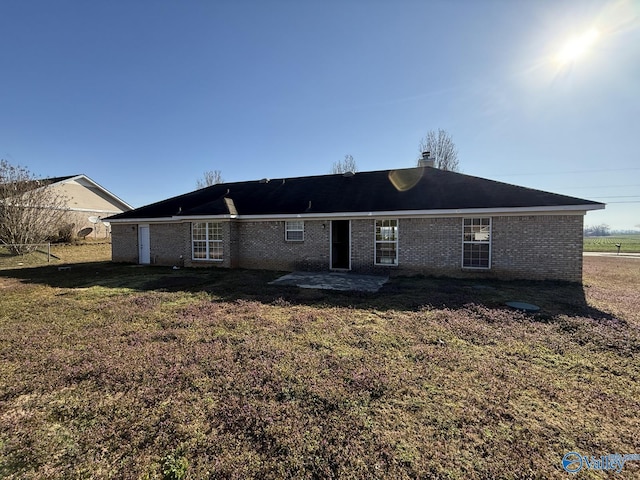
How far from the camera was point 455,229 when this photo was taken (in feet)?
37.3

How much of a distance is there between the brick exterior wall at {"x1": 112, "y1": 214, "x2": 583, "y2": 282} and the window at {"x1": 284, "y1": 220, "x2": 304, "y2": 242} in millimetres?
169

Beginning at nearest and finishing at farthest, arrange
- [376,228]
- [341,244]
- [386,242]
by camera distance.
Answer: [386,242]
[376,228]
[341,244]

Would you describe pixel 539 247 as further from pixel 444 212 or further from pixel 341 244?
pixel 341 244

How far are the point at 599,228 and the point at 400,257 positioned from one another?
138 metres

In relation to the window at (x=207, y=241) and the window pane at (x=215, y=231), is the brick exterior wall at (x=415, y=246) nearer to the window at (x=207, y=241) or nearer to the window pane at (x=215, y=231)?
the window at (x=207, y=241)

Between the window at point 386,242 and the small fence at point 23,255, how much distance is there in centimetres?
1842

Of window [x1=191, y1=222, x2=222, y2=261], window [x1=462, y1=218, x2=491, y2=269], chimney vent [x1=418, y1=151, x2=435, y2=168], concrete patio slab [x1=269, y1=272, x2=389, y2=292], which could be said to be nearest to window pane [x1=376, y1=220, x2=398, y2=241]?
concrete patio slab [x1=269, y1=272, x2=389, y2=292]

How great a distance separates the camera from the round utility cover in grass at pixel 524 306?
709 cm

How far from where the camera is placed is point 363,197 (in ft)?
45.1

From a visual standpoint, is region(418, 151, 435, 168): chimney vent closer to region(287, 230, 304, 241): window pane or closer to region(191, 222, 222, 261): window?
region(287, 230, 304, 241): window pane

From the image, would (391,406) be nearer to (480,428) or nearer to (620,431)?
(480,428)

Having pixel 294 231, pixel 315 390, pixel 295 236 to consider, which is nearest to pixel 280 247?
pixel 295 236

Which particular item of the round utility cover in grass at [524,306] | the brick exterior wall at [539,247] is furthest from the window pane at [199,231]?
the round utility cover in grass at [524,306]

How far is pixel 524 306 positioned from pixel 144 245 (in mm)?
17765
